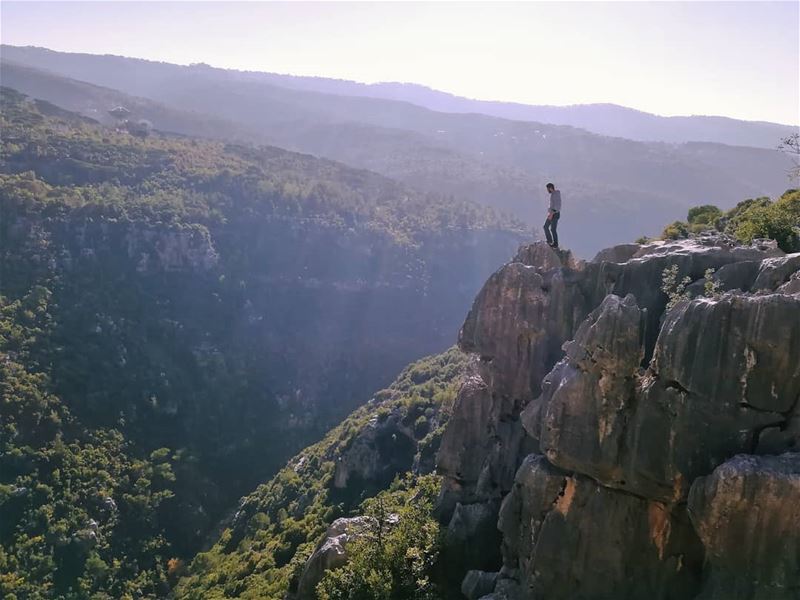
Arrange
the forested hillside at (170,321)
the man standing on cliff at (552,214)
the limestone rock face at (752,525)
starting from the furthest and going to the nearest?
the forested hillside at (170,321) → the man standing on cliff at (552,214) → the limestone rock face at (752,525)

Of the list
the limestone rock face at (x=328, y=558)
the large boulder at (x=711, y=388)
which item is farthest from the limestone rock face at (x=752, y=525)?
the limestone rock face at (x=328, y=558)

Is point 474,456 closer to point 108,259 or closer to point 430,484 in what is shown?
point 430,484

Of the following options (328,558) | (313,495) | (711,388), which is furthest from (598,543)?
(313,495)

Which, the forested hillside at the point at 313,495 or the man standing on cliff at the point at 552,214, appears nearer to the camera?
the man standing on cliff at the point at 552,214

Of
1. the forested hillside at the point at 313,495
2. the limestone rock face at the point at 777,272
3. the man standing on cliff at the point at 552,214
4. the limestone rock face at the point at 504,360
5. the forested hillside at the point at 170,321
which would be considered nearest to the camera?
the limestone rock face at the point at 777,272

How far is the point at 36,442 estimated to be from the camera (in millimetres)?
65500

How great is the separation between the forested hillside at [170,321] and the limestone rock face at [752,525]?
53.5 m

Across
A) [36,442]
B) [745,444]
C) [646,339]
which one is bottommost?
[36,442]

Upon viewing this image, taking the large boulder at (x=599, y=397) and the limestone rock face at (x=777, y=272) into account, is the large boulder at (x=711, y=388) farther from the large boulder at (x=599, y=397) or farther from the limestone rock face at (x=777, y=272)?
the limestone rock face at (x=777, y=272)

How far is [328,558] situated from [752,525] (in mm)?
20520

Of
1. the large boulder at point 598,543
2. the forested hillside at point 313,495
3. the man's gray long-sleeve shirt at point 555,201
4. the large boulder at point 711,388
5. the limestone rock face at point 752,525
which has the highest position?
the man's gray long-sleeve shirt at point 555,201

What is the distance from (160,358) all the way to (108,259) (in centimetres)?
2071

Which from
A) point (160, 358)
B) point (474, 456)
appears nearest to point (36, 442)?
point (160, 358)

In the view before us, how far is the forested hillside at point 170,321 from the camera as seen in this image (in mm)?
63844
